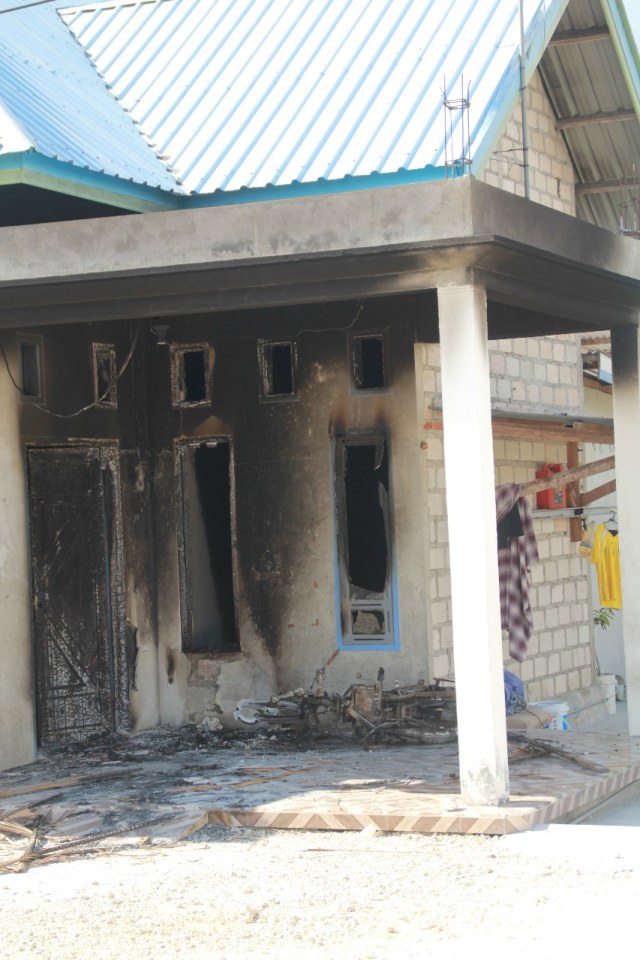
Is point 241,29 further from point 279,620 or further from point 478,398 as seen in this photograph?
point 478,398

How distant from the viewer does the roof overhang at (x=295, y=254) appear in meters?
8.84

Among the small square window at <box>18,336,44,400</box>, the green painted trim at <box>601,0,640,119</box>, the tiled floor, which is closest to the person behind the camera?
the tiled floor

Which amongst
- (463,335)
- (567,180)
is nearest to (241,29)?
(567,180)

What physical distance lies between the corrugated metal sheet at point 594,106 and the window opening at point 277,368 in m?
3.47

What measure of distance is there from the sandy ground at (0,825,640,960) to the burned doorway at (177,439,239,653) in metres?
4.22

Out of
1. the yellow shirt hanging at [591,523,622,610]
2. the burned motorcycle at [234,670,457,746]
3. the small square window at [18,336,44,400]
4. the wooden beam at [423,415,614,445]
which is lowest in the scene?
the burned motorcycle at [234,670,457,746]

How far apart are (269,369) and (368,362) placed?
3.03ft

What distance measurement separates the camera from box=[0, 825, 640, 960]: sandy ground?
6.46m

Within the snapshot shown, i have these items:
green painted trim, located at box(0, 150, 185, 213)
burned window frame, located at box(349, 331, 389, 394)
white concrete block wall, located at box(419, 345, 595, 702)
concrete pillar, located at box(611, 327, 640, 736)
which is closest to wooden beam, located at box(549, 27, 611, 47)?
white concrete block wall, located at box(419, 345, 595, 702)

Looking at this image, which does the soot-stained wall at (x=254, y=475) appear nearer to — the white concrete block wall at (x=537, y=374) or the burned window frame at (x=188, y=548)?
the burned window frame at (x=188, y=548)

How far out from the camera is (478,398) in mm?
8875

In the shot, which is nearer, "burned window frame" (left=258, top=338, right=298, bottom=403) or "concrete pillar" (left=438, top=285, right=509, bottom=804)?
"concrete pillar" (left=438, top=285, right=509, bottom=804)

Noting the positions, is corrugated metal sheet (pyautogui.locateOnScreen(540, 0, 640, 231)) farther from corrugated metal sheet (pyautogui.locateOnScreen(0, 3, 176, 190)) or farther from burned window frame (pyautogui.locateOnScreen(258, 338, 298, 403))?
corrugated metal sheet (pyautogui.locateOnScreen(0, 3, 176, 190))

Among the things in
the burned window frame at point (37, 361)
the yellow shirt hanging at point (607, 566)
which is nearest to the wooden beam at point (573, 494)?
the yellow shirt hanging at point (607, 566)
